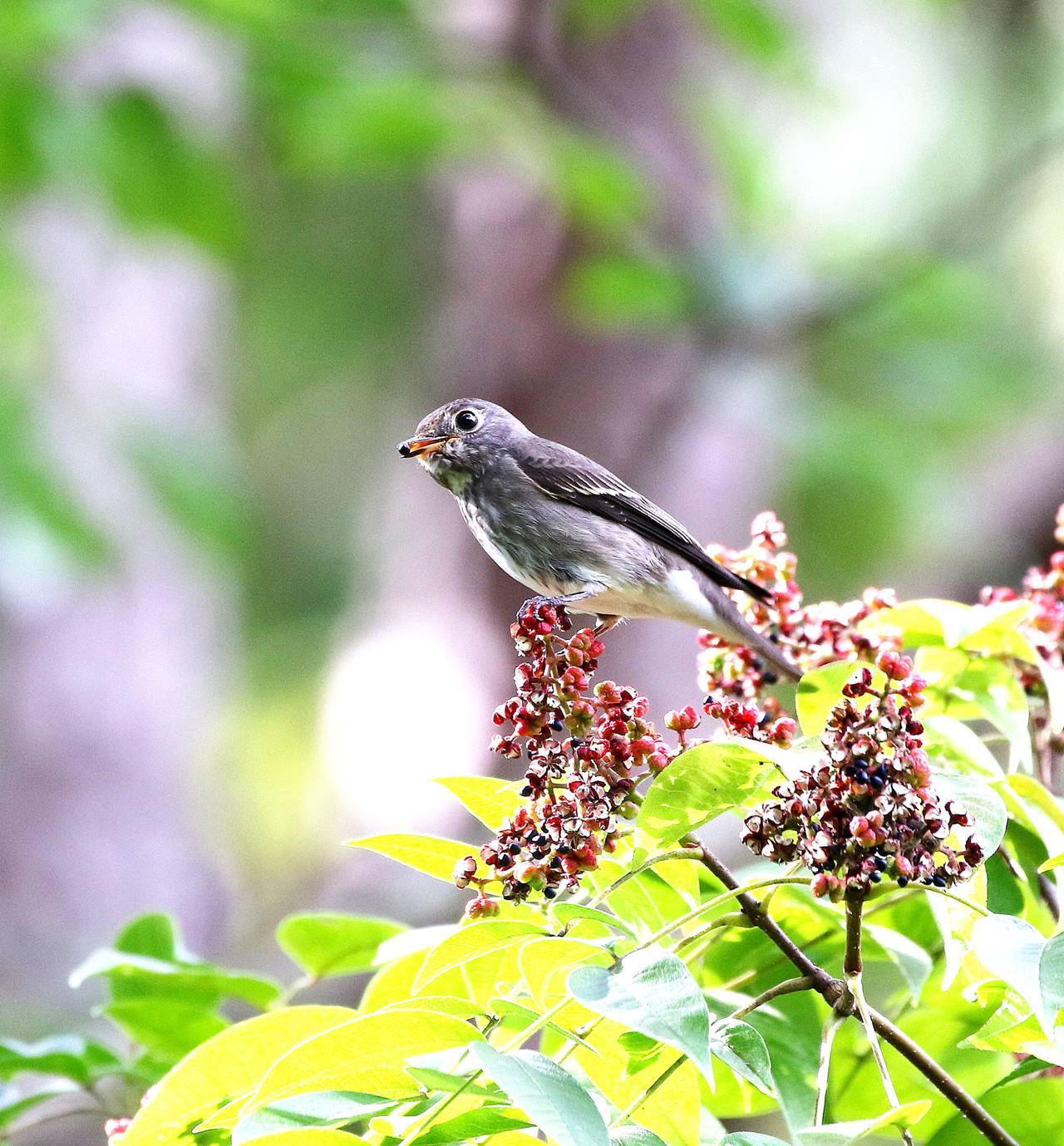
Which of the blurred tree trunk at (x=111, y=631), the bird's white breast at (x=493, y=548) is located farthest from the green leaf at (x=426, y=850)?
the blurred tree trunk at (x=111, y=631)

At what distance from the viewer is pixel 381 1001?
1.70 m

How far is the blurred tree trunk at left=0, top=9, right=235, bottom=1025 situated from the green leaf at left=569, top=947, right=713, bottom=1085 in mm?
4723

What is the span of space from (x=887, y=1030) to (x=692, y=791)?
0.94ft

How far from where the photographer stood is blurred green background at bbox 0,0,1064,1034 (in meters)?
5.53

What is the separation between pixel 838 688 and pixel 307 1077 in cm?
68

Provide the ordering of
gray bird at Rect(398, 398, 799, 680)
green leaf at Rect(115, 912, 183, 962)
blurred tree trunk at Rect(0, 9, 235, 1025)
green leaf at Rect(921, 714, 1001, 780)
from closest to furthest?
green leaf at Rect(921, 714, 1001, 780) < green leaf at Rect(115, 912, 183, 962) < gray bird at Rect(398, 398, 799, 680) < blurred tree trunk at Rect(0, 9, 235, 1025)

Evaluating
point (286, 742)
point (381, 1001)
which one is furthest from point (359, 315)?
point (381, 1001)

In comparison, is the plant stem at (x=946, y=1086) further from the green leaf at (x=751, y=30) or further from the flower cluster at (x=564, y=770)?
the green leaf at (x=751, y=30)

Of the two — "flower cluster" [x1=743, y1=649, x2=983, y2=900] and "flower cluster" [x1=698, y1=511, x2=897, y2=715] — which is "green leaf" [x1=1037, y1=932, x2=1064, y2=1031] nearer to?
"flower cluster" [x1=743, y1=649, x2=983, y2=900]

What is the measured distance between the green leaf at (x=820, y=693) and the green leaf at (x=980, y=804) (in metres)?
0.14

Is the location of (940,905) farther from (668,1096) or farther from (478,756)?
(478,756)

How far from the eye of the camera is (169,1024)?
6.40ft

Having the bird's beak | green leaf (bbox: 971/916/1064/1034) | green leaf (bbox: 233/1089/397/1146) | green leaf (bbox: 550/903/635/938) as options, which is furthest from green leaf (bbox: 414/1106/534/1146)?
the bird's beak

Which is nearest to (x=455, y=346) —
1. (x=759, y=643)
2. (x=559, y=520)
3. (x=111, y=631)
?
(x=111, y=631)
